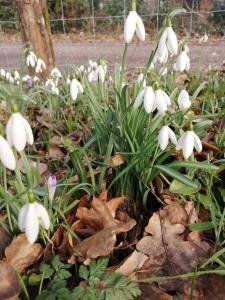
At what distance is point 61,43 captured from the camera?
11.7m

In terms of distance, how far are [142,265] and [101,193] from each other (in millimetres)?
306

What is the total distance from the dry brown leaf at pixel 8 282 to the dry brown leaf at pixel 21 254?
6 cm

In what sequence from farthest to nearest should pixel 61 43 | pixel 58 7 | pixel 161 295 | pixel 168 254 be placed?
pixel 58 7 < pixel 61 43 < pixel 168 254 < pixel 161 295

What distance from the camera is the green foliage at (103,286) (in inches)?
41.4

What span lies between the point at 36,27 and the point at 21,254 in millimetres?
3019

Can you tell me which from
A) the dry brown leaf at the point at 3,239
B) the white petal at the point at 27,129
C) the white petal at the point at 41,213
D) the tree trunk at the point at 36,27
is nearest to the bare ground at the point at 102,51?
the tree trunk at the point at 36,27

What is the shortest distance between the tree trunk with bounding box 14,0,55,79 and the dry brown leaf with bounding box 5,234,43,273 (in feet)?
9.15

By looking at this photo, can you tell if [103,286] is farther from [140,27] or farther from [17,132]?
[140,27]

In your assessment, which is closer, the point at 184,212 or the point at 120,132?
the point at 184,212

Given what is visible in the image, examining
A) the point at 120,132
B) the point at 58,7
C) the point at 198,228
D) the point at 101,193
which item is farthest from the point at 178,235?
the point at 58,7

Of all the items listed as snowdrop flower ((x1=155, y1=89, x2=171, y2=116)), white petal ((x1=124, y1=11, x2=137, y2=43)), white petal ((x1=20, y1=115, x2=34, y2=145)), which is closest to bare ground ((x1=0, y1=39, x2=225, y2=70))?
white petal ((x1=124, y1=11, x2=137, y2=43))

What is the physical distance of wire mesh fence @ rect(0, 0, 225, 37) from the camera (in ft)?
30.2

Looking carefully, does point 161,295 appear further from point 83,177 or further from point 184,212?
point 83,177

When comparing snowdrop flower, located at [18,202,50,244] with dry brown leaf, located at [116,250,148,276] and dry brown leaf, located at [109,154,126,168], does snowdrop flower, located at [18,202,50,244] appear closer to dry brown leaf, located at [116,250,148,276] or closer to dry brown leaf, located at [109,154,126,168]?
dry brown leaf, located at [116,250,148,276]
